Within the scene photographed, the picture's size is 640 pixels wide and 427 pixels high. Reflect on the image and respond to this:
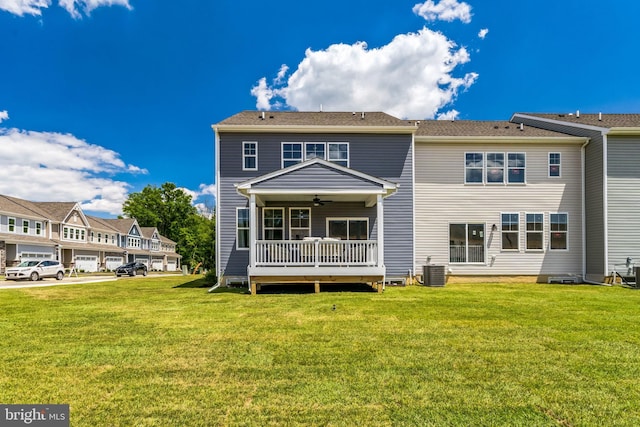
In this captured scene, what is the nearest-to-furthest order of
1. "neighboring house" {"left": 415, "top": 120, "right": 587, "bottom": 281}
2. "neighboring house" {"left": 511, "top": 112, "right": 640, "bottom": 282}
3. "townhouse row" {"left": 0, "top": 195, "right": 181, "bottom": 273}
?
"neighboring house" {"left": 511, "top": 112, "right": 640, "bottom": 282}, "neighboring house" {"left": 415, "top": 120, "right": 587, "bottom": 281}, "townhouse row" {"left": 0, "top": 195, "right": 181, "bottom": 273}

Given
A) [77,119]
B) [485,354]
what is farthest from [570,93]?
[77,119]

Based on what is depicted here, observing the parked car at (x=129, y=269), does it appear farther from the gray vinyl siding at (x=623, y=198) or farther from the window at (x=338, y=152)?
the gray vinyl siding at (x=623, y=198)

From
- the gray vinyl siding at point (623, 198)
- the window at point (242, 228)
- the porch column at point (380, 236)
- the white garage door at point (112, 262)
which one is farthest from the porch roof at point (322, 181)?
the white garage door at point (112, 262)

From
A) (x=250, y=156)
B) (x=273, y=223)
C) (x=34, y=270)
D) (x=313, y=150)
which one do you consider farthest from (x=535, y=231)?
(x=34, y=270)

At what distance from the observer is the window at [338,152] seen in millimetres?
13852

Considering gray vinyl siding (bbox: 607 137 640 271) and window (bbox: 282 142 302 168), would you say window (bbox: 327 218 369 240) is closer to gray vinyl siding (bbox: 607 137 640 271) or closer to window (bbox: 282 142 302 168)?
window (bbox: 282 142 302 168)

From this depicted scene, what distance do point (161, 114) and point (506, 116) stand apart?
1095 inches

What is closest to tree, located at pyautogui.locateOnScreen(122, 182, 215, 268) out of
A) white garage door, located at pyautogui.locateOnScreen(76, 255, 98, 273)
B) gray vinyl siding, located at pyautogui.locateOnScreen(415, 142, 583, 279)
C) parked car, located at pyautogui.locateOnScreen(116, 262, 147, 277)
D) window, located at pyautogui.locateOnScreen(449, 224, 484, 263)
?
white garage door, located at pyautogui.locateOnScreen(76, 255, 98, 273)

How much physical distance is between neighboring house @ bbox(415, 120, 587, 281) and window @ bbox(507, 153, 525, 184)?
0.13ft

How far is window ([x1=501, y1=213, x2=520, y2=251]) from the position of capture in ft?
46.9

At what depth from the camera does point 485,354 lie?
174 inches

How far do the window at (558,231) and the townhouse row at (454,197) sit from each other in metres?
0.04

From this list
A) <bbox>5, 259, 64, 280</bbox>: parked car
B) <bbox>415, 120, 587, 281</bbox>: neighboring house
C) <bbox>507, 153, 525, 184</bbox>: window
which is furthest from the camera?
<bbox>5, 259, 64, 280</bbox>: parked car

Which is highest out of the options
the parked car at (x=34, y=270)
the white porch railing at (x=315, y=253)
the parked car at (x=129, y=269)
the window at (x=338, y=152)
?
the window at (x=338, y=152)
